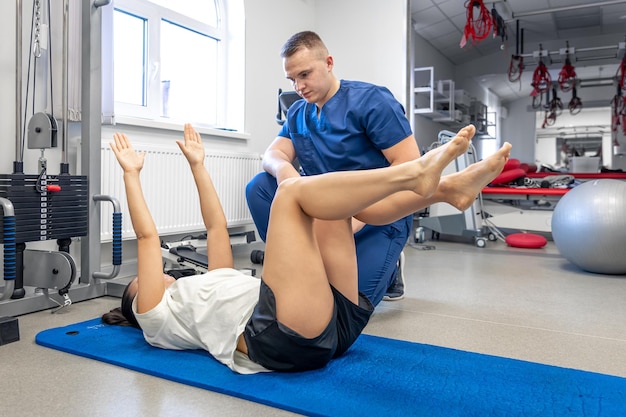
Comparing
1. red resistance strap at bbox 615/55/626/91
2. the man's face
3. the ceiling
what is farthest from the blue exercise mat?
red resistance strap at bbox 615/55/626/91

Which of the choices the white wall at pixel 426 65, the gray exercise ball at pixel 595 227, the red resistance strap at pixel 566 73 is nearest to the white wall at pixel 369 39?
the gray exercise ball at pixel 595 227

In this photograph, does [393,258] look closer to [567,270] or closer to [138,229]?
[138,229]

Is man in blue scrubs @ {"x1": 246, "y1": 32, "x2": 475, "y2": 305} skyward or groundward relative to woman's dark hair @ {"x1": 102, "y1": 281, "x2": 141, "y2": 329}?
skyward

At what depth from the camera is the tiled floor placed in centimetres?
131

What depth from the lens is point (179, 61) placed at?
3832mm

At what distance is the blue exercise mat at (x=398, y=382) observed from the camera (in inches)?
49.1

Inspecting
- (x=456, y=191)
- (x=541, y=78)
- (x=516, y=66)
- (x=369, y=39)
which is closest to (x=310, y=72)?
(x=456, y=191)

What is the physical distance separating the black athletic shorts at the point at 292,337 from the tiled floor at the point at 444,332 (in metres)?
0.15

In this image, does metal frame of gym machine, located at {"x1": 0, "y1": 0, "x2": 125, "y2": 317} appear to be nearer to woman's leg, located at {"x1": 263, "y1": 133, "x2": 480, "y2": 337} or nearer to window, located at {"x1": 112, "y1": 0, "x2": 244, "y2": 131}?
window, located at {"x1": 112, "y1": 0, "x2": 244, "y2": 131}

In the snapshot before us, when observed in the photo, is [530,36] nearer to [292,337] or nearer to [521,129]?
[521,129]

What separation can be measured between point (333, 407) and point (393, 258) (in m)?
0.82

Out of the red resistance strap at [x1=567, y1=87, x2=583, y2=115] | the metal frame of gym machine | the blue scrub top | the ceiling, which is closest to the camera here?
the blue scrub top

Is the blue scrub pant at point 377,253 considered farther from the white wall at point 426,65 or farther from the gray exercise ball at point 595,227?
the white wall at point 426,65

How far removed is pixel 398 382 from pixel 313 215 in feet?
1.68
